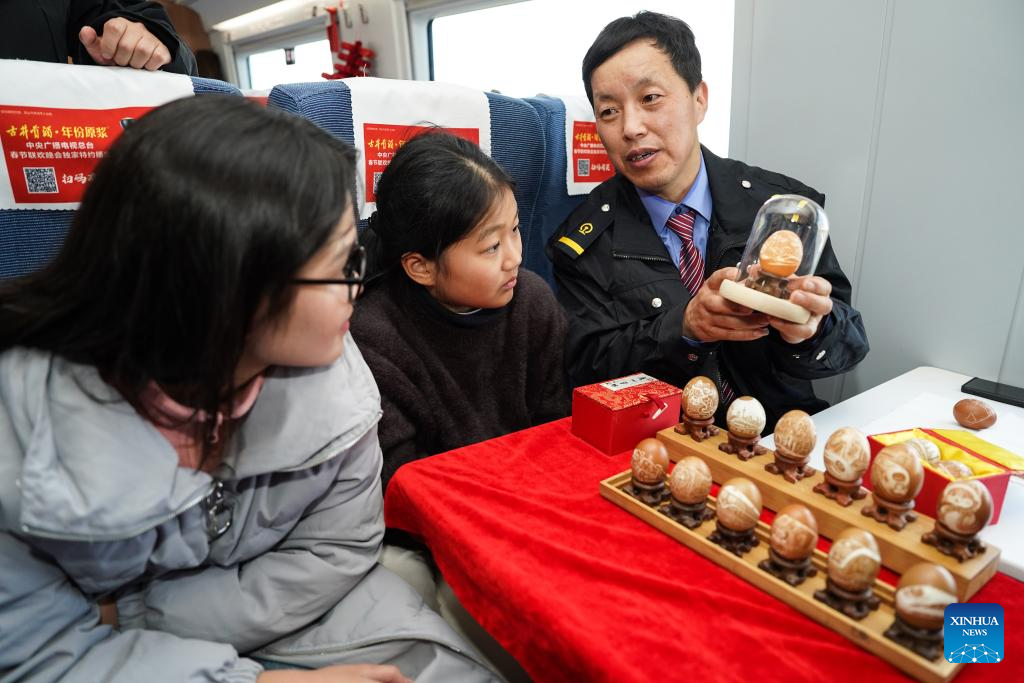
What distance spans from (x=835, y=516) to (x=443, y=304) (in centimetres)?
103

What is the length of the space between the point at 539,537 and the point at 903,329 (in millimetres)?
1663

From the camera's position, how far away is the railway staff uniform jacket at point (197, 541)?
2.60 ft

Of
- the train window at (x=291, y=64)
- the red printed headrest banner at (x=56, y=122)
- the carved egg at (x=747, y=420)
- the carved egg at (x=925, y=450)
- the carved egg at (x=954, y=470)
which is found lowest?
the carved egg at (x=925, y=450)

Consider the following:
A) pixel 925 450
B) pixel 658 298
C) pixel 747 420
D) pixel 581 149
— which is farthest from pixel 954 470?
pixel 581 149

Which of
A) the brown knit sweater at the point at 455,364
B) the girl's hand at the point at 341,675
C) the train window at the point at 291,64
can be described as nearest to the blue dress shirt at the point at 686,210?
the brown knit sweater at the point at 455,364

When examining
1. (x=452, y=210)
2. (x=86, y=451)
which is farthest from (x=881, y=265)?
(x=86, y=451)

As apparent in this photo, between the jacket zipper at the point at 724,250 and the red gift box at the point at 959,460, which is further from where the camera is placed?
the jacket zipper at the point at 724,250

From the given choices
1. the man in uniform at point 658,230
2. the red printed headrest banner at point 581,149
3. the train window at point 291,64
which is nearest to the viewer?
the man in uniform at point 658,230

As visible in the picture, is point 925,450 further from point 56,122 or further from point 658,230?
point 56,122

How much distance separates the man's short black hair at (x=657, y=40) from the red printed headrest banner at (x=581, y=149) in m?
0.42

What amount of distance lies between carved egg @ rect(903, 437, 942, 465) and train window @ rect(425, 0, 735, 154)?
163 centimetres

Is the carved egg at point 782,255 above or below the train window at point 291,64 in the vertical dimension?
below

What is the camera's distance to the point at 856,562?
0.73 m

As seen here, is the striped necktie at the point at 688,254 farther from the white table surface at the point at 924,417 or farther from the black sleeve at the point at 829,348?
the white table surface at the point at 924,417
